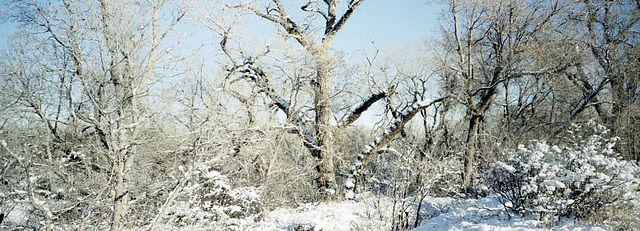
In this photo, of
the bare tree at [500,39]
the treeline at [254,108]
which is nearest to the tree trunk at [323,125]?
the treeline at [254,108]

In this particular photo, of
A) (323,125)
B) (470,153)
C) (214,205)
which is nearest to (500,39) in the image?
(470,153)

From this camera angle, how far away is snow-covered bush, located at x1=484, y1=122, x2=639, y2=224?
16.6 ft

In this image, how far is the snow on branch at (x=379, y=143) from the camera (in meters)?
10.9

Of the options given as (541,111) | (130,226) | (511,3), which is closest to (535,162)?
(130,226)

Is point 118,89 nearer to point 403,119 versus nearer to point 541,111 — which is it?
point 403,119

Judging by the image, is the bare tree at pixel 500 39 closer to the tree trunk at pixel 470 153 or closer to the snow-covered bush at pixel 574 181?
the tree trunk at pixel 470 153

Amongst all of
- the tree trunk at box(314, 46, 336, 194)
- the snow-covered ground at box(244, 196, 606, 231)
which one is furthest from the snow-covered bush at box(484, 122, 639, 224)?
the tree trunk at box(314, 46, 336, 194)

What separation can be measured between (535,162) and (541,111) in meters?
16.2

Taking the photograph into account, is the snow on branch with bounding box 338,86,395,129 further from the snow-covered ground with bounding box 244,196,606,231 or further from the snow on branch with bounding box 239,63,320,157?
the snow-covered ground with bounding box 244,196,606,231

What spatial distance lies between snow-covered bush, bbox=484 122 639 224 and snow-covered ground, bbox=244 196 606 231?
290 millimetres

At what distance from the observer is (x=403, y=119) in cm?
1099

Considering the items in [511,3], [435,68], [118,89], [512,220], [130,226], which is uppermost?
[511,3]

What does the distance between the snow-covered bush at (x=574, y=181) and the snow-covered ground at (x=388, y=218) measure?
0.29 meters

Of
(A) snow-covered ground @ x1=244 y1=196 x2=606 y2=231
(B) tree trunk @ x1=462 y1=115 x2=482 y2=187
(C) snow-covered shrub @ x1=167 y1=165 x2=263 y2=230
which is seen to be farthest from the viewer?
(B) tree trunk @ x1=462 y1=115 x2=482 y2=187
